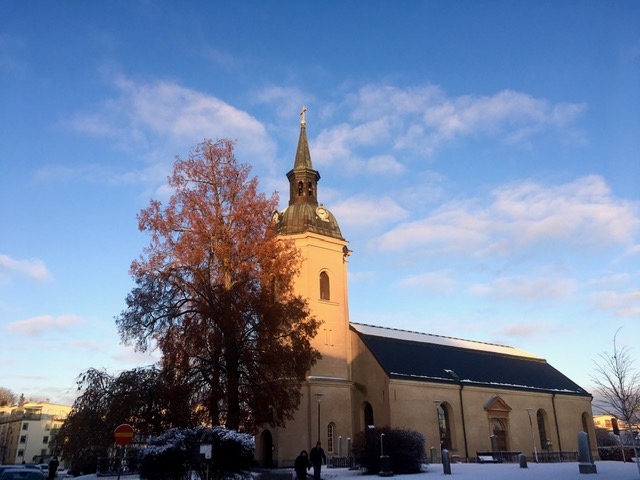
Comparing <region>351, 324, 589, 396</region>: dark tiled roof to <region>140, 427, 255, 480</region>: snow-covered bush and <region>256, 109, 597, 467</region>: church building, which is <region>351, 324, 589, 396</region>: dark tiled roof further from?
<region>140, 427, 255, 480</region>: snow-covered bush

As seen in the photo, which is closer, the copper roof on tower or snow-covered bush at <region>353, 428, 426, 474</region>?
snow-covered bush at <region>353, 428, 426, 474</region>

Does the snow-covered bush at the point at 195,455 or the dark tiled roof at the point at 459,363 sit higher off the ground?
the dark tiled roof at the point at 459,363

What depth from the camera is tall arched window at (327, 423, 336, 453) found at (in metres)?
35.0

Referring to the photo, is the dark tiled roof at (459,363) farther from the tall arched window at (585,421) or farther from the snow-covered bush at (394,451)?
the snow-covered bush at (394,451)

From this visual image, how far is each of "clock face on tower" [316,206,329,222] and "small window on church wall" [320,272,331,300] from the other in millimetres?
4215

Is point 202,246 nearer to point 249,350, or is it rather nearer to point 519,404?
point 249,350

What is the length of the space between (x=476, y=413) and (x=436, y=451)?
6.15 m

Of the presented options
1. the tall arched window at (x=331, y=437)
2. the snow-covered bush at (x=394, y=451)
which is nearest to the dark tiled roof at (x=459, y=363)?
the tall arched window at (x=331, y=437)

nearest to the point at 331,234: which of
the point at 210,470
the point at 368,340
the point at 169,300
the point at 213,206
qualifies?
the point at 368,340

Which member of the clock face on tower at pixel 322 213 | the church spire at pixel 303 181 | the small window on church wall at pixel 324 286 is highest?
the church spire at pixel 303 181

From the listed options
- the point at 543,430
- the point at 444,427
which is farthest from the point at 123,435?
the point at 543,430

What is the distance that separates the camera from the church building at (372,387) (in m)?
35.6

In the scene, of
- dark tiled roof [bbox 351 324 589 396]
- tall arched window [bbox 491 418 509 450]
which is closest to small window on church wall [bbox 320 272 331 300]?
dark tiled roof [bbox 351 324 589 396]

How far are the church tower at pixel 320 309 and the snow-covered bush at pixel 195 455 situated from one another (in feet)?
50.9
